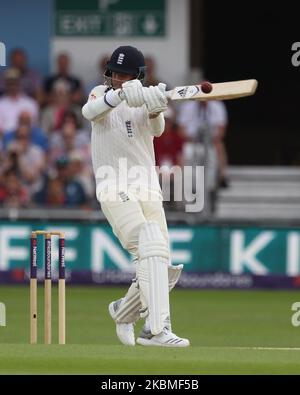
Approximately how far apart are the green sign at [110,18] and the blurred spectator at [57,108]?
1.49 meters

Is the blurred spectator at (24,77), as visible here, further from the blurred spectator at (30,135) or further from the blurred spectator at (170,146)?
the blurred spectator at (170,146)

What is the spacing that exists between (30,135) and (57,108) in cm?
72

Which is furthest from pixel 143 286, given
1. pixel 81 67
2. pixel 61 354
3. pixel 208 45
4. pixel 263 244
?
pixel 208 45

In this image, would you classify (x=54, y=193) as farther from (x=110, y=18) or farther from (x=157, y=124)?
(x=157, y=124)

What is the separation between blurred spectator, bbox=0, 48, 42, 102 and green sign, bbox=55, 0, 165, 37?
3.62 feet

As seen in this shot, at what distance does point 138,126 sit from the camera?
29.6 feet

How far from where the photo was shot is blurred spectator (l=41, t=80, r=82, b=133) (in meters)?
16.3

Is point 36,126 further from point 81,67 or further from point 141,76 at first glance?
point 141,76

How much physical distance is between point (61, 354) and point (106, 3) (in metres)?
Answer: 10.5

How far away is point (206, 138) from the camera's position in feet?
51.2

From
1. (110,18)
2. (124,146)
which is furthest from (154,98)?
(110,18)

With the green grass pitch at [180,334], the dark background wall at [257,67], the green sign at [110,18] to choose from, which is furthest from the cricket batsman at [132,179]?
the dark background wall at [257,67]

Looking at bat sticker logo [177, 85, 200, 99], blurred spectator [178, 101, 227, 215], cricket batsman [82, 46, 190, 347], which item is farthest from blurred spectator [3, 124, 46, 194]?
bat sticker logo [177, 85, 200, 99]

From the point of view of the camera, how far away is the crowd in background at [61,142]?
15508mm
